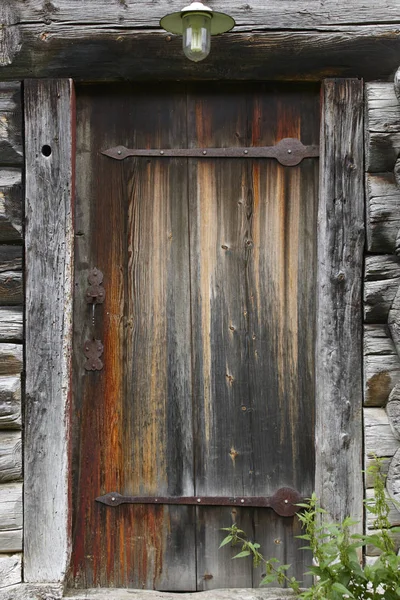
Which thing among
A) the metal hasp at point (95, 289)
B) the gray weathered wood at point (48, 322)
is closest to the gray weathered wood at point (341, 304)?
the metal hasp at point (95, 289)

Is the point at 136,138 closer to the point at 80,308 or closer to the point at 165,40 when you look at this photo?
the point at 165,40

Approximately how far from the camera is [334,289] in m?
3.01

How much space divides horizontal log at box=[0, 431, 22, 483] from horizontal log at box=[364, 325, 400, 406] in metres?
1.43

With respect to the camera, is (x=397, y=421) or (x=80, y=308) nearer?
(x=397, y=421)

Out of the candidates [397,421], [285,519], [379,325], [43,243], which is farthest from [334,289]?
[43,243]

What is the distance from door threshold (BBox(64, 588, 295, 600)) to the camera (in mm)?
2969

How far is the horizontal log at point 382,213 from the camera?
2.95 meters

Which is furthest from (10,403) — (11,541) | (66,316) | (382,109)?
(382,109)

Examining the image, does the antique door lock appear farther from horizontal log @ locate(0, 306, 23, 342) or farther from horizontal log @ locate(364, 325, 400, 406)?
horizontal log @ locate(364, 325, 400, 406)

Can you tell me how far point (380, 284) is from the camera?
2.96m

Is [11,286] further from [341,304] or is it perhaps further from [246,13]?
[246,13]

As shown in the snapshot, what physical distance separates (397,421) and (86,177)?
1.65m

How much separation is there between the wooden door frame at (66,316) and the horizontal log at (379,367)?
4 cm

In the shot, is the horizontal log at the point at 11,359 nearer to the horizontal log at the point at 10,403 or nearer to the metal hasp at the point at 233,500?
the horizontal log at the point at 10,403
